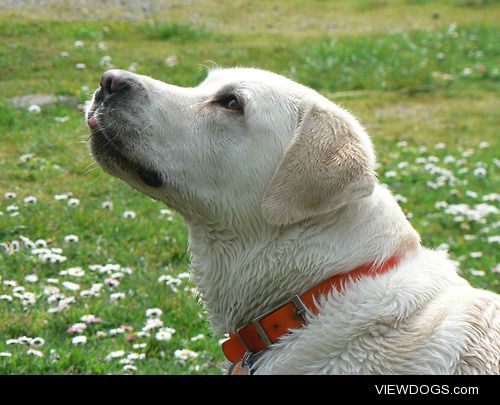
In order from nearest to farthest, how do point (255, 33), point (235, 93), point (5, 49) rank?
point (235, 93) < point (5, 49) < point (255, 33)

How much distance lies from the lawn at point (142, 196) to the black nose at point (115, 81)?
4.32ft

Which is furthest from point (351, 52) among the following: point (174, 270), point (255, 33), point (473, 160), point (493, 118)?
point (174, 270)

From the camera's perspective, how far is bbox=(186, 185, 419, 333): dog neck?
12.2 feet

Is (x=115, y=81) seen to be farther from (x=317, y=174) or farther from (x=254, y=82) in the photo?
(x=317, y=174)

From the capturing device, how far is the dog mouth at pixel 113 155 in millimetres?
3922

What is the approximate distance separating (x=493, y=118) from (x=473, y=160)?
2.56 metres

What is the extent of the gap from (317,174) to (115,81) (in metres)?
0.98

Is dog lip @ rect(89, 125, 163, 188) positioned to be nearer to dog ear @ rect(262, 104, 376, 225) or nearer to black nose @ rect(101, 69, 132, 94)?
black nose @ rect(101, 69, 132, 94)

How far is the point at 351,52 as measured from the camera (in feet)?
47.5

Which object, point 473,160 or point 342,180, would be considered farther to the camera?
point 473,160

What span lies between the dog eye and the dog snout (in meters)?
0.42

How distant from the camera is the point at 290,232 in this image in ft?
12.4

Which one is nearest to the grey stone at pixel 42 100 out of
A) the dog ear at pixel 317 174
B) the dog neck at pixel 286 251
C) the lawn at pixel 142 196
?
the lawn at pixel 142 196
